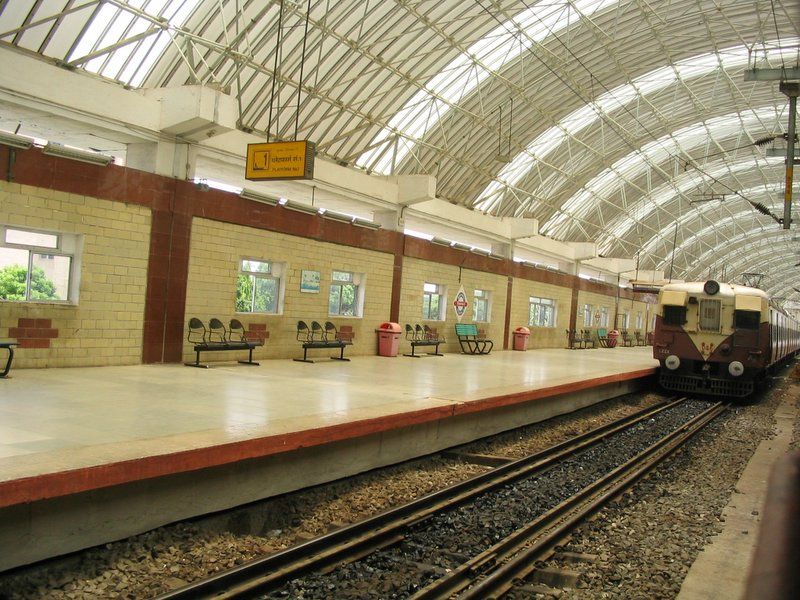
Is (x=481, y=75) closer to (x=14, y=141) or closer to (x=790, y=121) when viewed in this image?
(x=790, y=121)

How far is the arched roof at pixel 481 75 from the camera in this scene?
12.2m

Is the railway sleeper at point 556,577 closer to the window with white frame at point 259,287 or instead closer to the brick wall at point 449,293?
the window with white frame at point 259,287

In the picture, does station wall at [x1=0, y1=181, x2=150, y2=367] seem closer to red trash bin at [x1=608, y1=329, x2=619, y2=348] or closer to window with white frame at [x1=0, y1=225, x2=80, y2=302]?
window with white frame at [x1=0, y1=225, x2=80, y2=302]

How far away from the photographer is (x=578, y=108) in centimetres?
2328

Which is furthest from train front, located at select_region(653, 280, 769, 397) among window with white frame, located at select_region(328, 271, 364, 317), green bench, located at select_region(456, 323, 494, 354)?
window with white frame, located at select_region(328, 271, 364, 317)

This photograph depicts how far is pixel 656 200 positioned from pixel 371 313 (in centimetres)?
2522

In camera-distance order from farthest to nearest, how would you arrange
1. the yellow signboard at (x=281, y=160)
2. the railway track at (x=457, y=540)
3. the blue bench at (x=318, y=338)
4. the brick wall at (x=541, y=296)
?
the brick wall at (x=541, y=296), the blue bench at (x=318, y=338), the yellow signboard at (x=281, y=160), the railway track at (x=457, y=540)

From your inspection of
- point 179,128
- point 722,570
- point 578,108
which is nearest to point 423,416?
point 722,570

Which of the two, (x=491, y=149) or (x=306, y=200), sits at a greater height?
(x=491, y=149)

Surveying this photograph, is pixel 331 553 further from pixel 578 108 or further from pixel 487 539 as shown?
pixel 578 108

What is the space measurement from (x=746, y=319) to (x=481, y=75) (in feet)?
32.6

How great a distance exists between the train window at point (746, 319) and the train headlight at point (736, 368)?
874 mm

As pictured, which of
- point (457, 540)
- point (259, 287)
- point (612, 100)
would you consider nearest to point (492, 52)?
point (612, 100)

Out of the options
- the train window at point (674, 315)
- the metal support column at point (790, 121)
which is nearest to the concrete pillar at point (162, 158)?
the train window at point (674, 315)
